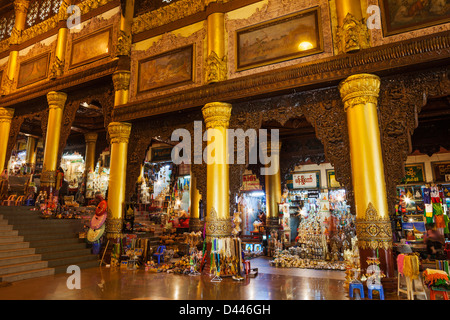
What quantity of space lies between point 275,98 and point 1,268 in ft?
21.3

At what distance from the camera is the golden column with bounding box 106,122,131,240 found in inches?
299

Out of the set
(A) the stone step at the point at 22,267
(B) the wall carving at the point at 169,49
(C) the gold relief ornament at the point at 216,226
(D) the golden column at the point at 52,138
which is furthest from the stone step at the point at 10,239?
(C) the gold relief ornament at the point at 216,226

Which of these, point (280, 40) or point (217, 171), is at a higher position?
point (280, 40)

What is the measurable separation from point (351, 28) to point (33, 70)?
35.4 ft

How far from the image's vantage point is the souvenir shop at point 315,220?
8812 millimetres

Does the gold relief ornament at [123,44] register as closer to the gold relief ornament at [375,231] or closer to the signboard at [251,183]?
the gold relief ornament at [375,231]

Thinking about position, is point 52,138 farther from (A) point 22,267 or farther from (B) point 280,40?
(B) point 280,40

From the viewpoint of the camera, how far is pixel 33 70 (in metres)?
10.4

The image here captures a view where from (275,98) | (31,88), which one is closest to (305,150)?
(275,98)

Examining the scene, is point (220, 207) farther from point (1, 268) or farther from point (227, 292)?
point (1, 268)

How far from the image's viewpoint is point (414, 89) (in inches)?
200

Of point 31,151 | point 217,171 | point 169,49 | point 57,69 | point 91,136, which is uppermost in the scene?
point 57,69

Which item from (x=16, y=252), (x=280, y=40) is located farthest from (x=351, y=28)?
(x=16, y=252)

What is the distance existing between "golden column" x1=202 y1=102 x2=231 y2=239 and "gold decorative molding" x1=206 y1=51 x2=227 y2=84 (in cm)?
59
